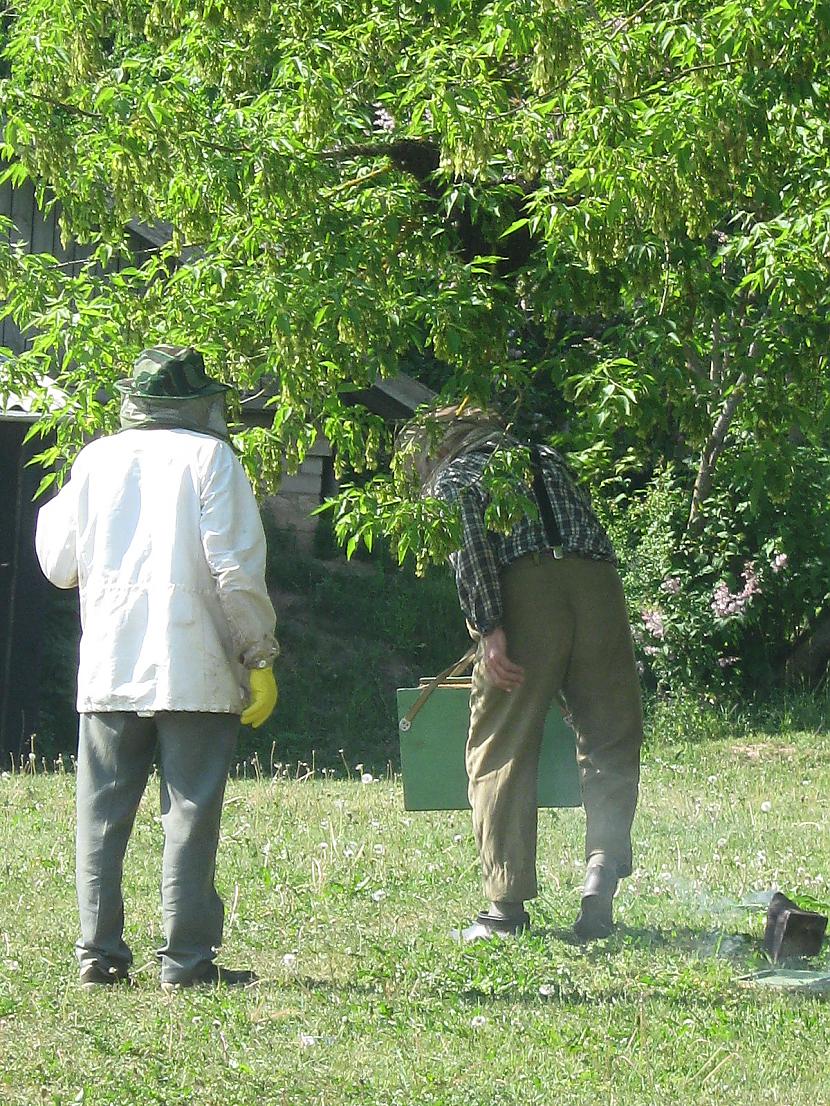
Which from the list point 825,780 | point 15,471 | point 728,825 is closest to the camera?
point 728,825

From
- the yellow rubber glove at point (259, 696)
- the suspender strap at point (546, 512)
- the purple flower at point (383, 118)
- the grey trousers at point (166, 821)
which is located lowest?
the grey trousers at point (166, 821)

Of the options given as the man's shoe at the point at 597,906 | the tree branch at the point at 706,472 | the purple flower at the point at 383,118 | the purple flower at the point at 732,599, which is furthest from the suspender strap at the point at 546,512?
the purple flower at the point at 732,599

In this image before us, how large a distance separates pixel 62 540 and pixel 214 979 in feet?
4.61

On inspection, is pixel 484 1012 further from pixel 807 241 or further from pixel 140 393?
pixel 807 241

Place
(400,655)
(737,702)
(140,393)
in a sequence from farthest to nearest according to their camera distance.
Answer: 1. (400,655)
2. (737,702)
3. (140,393)

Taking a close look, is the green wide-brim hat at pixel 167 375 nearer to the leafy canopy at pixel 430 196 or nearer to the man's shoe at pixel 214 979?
the leafy canopy at pixel 430 196

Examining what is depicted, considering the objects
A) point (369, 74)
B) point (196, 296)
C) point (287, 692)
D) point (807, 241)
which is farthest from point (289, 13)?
point (287, 692)

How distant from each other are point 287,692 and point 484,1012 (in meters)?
8.46

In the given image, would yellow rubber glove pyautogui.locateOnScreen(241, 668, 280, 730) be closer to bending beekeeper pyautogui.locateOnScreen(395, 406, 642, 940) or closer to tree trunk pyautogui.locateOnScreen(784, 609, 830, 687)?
bending beekeeper pyautogui.locateOnScreen(395, 406, 642, 940)

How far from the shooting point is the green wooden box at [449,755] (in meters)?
5.64

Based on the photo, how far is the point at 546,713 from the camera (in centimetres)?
541

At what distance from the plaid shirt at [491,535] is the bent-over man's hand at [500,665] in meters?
0.04

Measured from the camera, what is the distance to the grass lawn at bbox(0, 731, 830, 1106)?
3922 millimetres

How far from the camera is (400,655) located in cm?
1387
